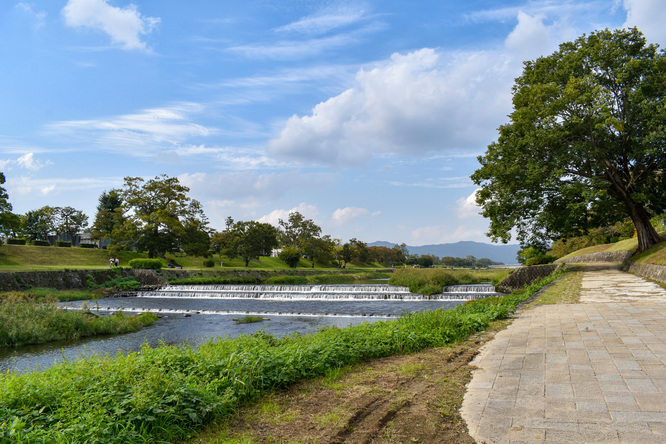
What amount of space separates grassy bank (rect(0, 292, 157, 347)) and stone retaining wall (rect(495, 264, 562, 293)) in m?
16.8

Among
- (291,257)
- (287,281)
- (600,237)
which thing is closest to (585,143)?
(600,237)

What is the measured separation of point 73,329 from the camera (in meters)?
12.7

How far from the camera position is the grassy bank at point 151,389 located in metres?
3.01

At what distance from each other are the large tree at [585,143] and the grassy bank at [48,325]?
1726 centimetres

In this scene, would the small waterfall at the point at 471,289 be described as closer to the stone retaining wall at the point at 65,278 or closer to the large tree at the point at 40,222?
the stone retaining wall at the point at 65,278

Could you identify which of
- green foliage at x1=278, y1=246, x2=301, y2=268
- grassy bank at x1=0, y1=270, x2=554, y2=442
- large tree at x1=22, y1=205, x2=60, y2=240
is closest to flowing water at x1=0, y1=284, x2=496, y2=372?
grassy bank at x1=0, y1=270, x2=554, y2=442

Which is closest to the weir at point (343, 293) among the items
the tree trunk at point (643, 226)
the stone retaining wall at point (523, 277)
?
the stone retaining wall at point (523, 277)

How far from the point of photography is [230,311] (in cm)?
1853

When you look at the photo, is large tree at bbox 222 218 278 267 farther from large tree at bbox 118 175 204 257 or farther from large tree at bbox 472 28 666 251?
large tree at bbox 472 28 666 251

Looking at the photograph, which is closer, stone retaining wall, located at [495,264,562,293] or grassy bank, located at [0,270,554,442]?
grassy bank, located at [0,270,554,442]

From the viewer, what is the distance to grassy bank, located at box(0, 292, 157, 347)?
11488 mm

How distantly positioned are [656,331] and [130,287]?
29.8m

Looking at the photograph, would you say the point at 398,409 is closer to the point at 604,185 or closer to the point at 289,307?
the point at 289,307

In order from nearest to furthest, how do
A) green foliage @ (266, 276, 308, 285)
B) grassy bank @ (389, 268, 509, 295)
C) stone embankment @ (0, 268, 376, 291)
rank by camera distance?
grassy bank @ (389, 268, 509, 295), stone embankment @ (0, 268, 376, 291), green foliage @ (266, 276, 308, 285)
